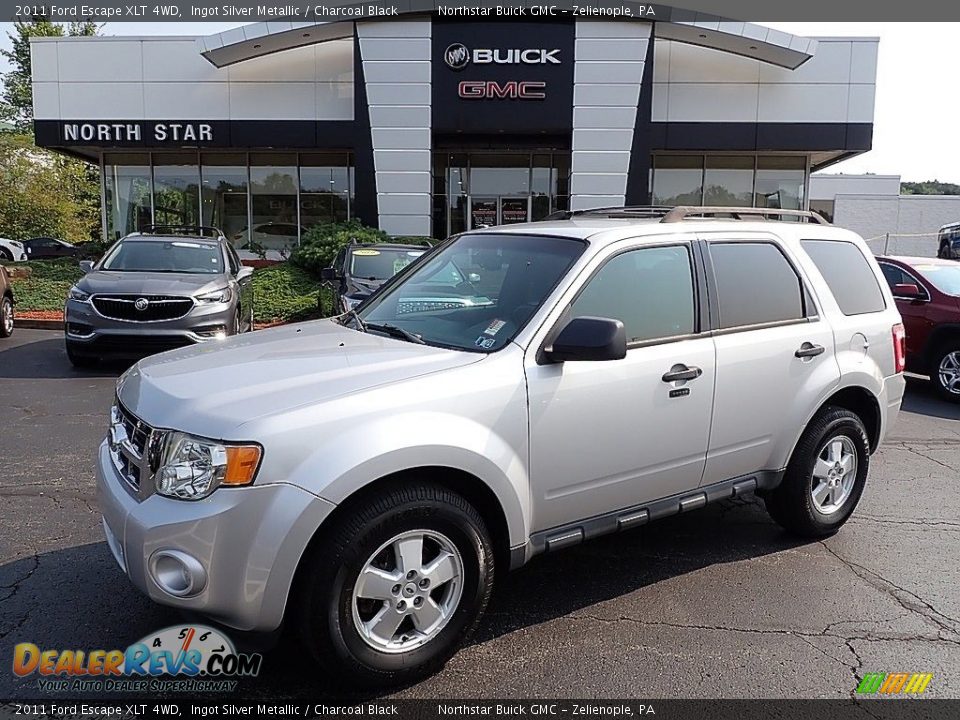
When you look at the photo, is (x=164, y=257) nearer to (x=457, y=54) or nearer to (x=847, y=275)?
(x=847, y=275)

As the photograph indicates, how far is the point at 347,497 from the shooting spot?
290cm

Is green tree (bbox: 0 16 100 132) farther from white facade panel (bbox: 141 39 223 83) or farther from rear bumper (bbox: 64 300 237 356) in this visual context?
rear bumper (bbox: 64 300 237 356)

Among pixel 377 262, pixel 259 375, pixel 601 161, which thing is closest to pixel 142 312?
pixel 377 262

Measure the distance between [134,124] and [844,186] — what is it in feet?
144

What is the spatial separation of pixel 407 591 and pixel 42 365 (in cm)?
907

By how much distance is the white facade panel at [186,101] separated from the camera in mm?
22031

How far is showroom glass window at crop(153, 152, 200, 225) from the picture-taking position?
2511cm

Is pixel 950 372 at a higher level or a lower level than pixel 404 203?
lower

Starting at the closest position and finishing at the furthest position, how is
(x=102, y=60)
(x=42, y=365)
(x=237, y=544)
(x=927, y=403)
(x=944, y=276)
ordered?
(x=237, y=544), (x=927, y=403), (x=944, y=276), (x=42, y=365), (x=102, y=60)

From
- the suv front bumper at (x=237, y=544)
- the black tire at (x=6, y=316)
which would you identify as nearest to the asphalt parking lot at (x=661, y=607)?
the suv front bumper at (x=237, y=544)

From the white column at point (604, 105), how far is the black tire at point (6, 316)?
45.0 ft

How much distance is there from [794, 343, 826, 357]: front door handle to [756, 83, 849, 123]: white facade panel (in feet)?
63.5

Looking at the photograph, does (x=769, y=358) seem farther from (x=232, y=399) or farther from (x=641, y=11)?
(x=641, y=11)

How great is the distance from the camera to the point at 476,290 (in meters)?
4.11
